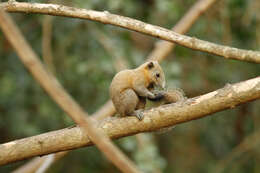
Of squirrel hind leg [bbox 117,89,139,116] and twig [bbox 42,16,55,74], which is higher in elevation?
twig [bbox 42,16,55,74]

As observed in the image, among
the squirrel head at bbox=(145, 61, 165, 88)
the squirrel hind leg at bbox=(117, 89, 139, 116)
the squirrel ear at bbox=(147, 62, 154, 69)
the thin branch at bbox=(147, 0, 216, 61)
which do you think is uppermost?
the thin branch at bbox=(147, 0, 216, 61)

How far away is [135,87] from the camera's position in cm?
488

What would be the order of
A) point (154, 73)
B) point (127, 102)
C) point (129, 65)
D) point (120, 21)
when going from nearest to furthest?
point (120, 21), point (127, 102), point (154, 73), point (129, 65)

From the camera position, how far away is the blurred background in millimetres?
7410

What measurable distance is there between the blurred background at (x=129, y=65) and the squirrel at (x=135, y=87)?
157 centimetres

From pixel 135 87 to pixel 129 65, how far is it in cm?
282

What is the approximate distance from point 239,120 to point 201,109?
732 centimetres

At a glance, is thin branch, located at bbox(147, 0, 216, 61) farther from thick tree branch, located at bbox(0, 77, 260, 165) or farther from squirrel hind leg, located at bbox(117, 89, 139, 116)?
thick tree branch, located at bbox(0, 77, 260, 165)

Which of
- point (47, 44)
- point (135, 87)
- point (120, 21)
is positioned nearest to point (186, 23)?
point (135, 87)

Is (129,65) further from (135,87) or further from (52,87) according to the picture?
(52,87)

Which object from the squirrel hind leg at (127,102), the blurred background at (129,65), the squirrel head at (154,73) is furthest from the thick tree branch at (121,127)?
the blurred background at (129,65)

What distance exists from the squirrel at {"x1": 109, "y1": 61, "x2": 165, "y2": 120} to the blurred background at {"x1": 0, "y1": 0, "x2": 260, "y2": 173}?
1571 millimetres

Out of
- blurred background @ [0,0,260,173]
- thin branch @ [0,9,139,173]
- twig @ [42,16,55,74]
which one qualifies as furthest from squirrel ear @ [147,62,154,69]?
thin branch @ [0,9,139,173]

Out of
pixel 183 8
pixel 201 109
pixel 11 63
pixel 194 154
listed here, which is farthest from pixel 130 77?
pixel 194 154
